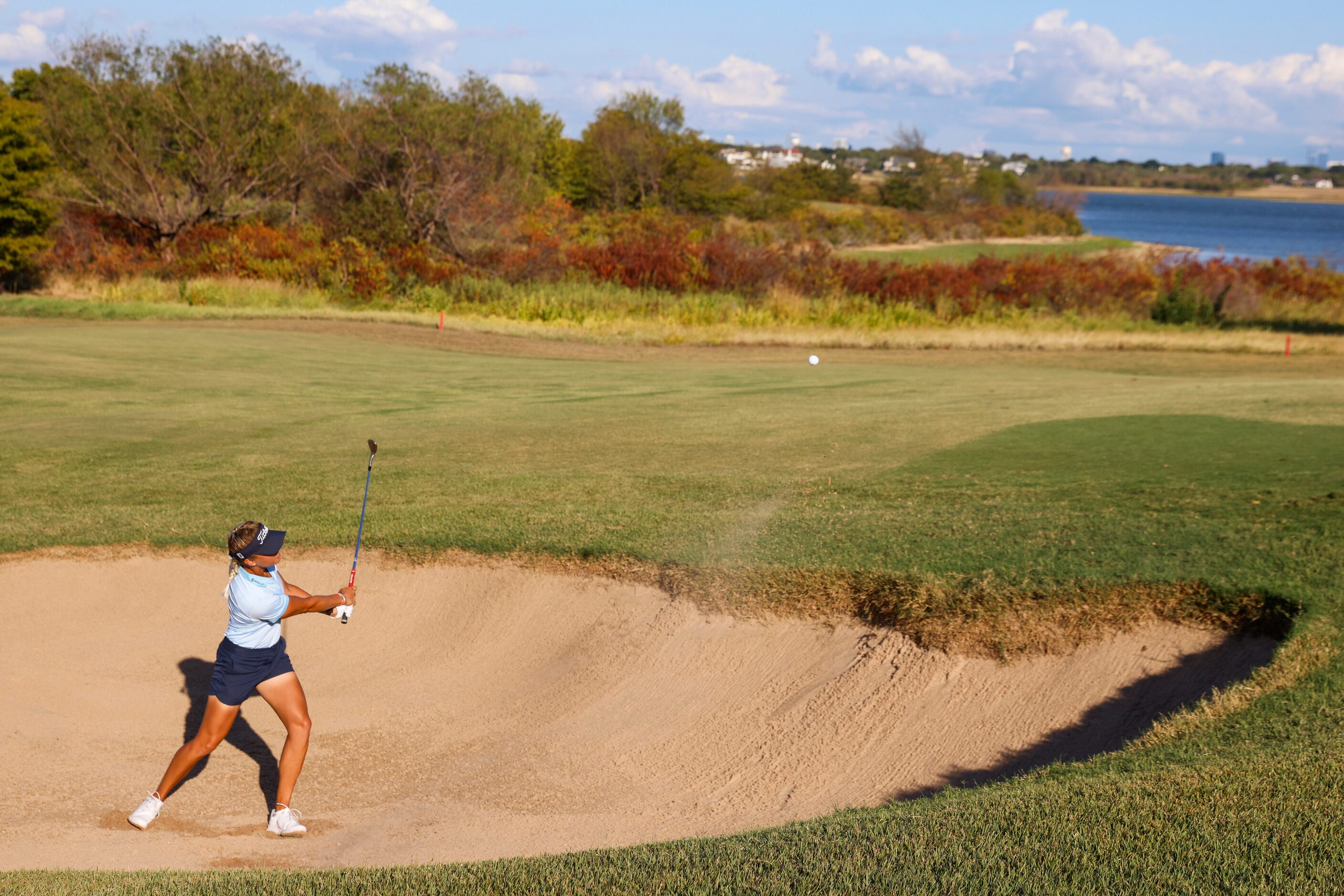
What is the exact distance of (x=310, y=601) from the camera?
626 cm

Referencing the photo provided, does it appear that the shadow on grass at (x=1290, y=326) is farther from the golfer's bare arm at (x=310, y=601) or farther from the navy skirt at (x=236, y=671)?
the navy skirt at (x=236, y=671)

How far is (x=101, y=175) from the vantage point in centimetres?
3950

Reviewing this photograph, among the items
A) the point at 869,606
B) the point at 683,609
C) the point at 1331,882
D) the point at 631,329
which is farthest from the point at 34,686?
the point at 631,329

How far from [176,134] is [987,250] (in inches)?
2086

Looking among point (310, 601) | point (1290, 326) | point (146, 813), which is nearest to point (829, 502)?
point (310, 601)

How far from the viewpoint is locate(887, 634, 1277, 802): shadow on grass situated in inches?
253

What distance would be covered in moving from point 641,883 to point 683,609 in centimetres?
406

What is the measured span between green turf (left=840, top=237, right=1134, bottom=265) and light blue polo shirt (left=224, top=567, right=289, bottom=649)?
55.3 meters

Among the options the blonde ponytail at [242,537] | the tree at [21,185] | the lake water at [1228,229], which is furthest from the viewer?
the lake water at [1228,229]

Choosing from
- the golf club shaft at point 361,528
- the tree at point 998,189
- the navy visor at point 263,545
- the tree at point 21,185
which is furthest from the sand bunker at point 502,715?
the tree at point 998,189

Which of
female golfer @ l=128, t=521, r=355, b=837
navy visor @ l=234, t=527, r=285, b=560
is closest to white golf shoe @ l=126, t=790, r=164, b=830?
female golfer @ l=128, t=521, r=355, b=837

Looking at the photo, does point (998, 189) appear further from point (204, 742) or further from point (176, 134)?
point (204, 742)

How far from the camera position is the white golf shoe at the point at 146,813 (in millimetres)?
6027

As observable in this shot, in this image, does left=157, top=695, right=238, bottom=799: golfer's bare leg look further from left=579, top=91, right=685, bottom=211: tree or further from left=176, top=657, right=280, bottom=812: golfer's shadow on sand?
left=579, top=91, right=685, bottom=211: tree
